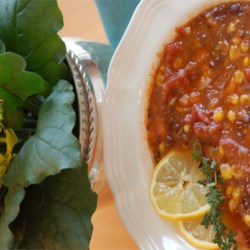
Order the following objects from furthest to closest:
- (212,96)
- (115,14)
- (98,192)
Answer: (115,14) → (98,192) → (212,96)

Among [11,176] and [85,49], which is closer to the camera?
[11,176]

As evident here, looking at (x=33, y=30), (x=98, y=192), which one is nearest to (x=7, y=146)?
(x=33, y=30)

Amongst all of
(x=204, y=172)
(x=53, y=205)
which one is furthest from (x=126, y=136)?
(x=53, y=205)

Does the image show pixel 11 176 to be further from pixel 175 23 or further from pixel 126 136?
pixel 175 23

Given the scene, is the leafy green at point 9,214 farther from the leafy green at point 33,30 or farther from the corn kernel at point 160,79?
the corn kernel at point 160,79

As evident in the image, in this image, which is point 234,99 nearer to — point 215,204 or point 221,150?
point 221,150

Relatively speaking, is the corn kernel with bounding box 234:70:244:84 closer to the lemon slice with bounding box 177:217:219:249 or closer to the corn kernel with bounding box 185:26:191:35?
the corn kernel with bounding box 185:26:191:35
